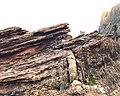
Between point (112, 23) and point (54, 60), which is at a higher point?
point (112, 23)

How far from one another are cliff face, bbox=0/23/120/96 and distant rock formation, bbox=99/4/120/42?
41.9 ft

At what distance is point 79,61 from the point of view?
5350 cm

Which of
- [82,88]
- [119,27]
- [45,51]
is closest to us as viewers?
[82,88]

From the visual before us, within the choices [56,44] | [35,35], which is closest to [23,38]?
[35,35]

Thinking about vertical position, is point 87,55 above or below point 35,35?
below

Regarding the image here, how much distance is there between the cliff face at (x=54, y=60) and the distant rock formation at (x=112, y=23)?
1276cm

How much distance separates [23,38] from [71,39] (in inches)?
341

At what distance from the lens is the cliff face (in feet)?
167

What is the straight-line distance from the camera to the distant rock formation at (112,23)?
71019mm

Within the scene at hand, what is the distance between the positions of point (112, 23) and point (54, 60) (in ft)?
109

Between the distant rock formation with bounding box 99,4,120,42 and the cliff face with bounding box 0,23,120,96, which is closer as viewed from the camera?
the cliff face with bounding box 0,23,120,96

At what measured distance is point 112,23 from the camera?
82000 mm

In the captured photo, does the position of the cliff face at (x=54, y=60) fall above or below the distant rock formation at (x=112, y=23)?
below

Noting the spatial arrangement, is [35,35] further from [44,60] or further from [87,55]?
[87,55]
